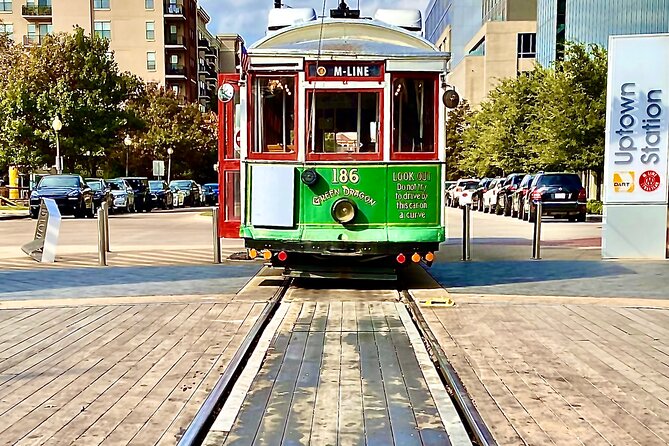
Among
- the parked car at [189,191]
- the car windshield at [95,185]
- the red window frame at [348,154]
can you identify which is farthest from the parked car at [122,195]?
the red window frame at [348,154]

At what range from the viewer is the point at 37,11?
259 feet

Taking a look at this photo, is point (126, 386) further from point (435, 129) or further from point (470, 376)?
point (435, 129)

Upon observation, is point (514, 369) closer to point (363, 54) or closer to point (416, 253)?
point (416, 253)

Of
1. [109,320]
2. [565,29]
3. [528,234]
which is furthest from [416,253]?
[565,29]

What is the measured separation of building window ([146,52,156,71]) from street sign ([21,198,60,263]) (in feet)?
220

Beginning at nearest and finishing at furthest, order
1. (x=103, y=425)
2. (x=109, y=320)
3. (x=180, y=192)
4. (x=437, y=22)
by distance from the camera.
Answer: (x=103, y=425) < (x=109, y=320) < (x=180, y=192) < (x=437, y=22)

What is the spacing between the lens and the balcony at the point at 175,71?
81.4m

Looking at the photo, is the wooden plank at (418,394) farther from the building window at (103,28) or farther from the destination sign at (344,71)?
the building window at (103,28)

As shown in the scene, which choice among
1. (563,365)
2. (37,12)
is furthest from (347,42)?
(37,12)

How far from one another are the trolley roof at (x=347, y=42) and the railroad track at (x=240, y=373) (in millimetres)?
3660

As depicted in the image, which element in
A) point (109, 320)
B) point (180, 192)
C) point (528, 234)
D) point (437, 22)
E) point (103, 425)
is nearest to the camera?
point (103, 425)

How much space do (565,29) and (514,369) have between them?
2505 inches

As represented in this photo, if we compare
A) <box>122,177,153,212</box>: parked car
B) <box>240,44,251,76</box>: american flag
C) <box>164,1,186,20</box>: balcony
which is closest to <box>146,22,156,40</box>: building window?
<box>164,1,186,20</box>: balcony

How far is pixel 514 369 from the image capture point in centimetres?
687
